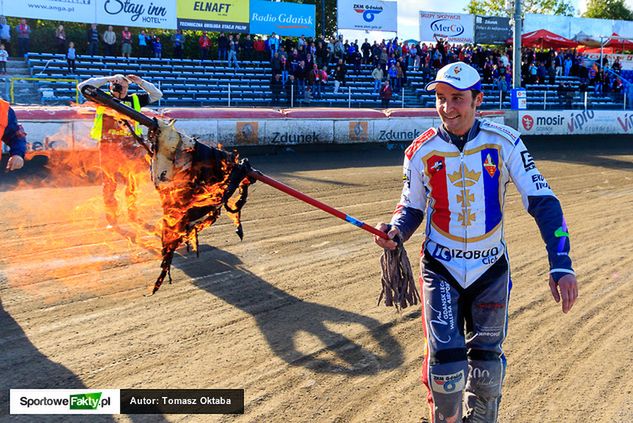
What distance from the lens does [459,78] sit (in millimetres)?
3760

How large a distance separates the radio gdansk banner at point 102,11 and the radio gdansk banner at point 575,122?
15080 millimetres

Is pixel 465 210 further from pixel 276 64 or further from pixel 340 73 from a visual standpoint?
pixel 340 73

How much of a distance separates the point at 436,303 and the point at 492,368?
20.1 inches

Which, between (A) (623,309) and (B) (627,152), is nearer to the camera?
(A) (623,309)

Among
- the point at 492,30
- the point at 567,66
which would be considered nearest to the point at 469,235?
the point at 567,66

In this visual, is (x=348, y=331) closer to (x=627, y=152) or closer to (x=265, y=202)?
(x=265, y=202)

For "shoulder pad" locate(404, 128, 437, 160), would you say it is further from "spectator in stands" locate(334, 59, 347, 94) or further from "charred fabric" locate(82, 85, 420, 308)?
"spectator in stands" locate(334, 59, 347, 94)

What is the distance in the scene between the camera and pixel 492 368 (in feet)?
12.7

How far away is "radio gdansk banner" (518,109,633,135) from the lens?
25.5m

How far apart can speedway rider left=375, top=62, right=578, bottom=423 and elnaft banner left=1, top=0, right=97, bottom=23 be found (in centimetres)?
2431

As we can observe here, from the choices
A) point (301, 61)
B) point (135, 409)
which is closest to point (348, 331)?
point (135, 409)

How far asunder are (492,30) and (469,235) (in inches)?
1411

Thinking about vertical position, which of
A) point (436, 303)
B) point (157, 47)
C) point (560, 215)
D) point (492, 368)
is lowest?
point (492, 368)
